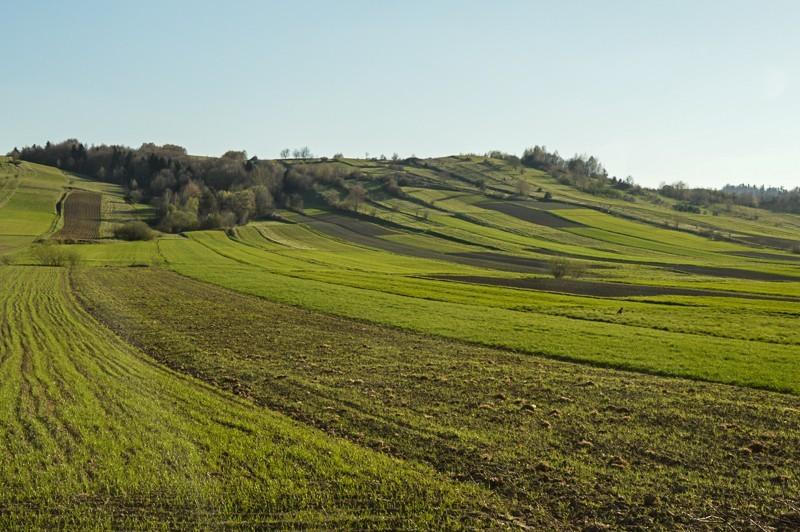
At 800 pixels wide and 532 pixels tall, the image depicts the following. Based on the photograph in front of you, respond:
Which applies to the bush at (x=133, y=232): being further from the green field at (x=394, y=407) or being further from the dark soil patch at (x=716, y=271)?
the dark soil patch at (x=716, y=271)

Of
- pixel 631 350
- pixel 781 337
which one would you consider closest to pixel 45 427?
pixel 631 350

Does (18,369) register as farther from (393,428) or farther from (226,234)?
(226,234)

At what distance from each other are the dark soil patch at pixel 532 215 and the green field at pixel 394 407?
77.8m

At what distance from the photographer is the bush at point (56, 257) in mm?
68500

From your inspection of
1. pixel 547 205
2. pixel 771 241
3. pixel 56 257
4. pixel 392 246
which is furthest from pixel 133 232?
pixel 771 241

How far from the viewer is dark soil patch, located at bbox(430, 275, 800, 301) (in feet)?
162

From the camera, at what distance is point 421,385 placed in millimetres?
19531

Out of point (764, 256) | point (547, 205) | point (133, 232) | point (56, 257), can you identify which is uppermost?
point (547, 205)

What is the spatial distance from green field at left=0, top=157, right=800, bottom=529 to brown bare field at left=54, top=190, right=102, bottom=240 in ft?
191

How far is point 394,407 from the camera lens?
17.0 meters

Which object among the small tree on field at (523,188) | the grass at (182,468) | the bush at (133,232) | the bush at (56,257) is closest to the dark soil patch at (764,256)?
the small tree on field at (523,188)

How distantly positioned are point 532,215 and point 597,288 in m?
86.5

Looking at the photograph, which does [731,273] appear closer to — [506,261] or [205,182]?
[506,261]

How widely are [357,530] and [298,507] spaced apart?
1.54m
